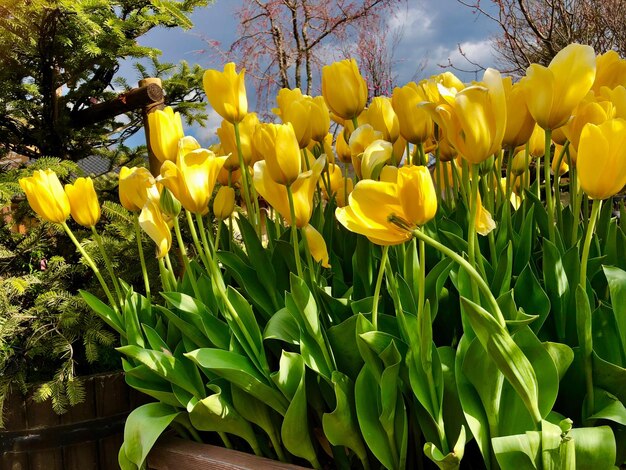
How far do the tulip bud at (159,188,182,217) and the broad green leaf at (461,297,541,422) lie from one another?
0.50 metres

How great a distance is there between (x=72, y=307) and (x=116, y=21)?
1.06 meters

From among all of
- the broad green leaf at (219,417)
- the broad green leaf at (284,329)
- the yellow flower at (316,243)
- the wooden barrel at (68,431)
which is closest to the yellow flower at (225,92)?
the yellow flower at (316,243)

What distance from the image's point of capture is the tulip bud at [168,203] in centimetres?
89

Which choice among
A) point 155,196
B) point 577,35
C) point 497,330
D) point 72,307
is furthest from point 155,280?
point 577,35

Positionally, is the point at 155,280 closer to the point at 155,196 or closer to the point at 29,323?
the point at 29,323

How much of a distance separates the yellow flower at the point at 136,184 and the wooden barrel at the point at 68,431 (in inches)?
18.5

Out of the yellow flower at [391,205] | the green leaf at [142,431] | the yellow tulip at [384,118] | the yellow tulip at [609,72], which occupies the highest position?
the yellow tulip at [609,72]

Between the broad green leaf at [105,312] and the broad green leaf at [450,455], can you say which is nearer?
the broad green leaf at [450,455]

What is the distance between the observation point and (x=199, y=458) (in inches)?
35.5

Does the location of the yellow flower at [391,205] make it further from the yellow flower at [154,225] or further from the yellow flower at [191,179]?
the yellow flower at [154,225]

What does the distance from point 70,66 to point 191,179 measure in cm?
151

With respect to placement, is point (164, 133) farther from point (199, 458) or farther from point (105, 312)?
point (199, 458)

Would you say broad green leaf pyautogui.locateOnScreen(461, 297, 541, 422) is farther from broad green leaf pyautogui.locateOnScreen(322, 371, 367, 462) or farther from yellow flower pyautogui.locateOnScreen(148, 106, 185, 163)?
yellow flower pyautogui.locateOnScreen(148, 106, 185, 163)

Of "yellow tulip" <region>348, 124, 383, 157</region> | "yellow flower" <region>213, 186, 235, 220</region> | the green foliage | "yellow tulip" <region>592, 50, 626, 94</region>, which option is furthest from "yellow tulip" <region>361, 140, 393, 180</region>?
the green foliage
